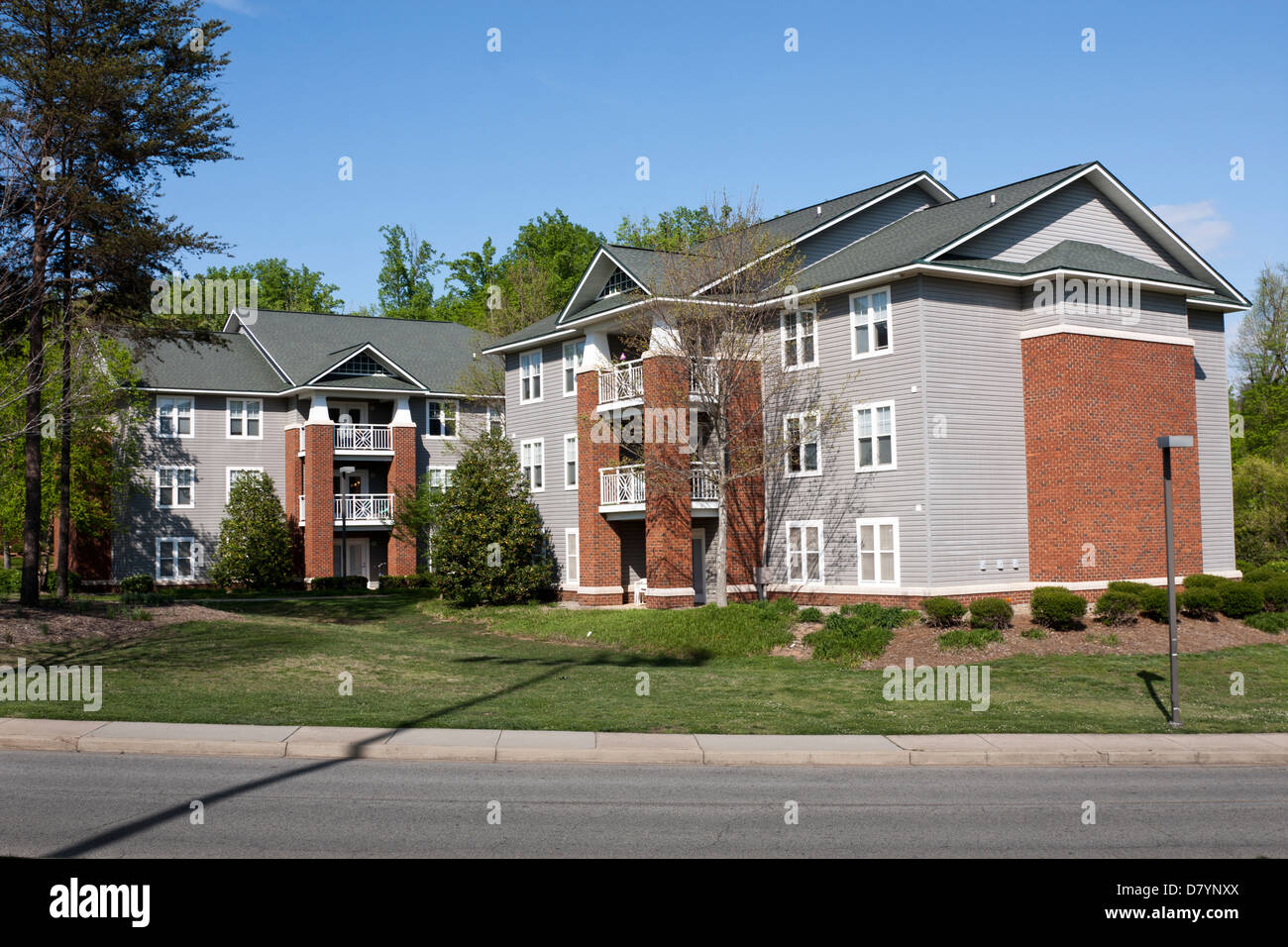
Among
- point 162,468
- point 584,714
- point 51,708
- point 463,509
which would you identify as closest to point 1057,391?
point 584,714

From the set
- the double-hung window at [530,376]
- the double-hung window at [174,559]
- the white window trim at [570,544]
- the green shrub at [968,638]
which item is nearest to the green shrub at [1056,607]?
the green shrub at [968,638]

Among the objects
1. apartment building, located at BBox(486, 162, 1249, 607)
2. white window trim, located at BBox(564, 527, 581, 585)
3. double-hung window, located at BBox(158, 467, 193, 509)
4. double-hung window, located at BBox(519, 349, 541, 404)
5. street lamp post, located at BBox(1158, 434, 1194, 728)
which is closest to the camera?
street lamp post, located at BBox(1158, 434, 1194, 728)

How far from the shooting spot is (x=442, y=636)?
29438 mm

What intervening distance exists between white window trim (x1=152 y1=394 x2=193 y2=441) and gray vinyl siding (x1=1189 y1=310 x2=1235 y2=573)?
130 feet

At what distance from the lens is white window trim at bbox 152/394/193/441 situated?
4722 centimetres

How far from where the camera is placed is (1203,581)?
26500 mm

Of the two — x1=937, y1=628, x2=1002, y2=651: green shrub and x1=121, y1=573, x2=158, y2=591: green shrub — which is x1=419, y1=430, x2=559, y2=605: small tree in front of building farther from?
x1=937, y1=628, x2=1002, y2=651: green shrub

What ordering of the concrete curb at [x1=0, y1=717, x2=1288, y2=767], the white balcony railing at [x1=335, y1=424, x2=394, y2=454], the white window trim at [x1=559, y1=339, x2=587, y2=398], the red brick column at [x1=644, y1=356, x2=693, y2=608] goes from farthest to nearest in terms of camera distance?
the white balcony railing at [x1=335, y1=424, x2=394, y2=454] < the white window trim at [x1=559, y1=339, x2=587, y2=398] < the red brick column at [x1=644, y1=356, x2=693, y2=608] < the concrete curb at [x1=0, y1=717, x2=1288, y2=767]

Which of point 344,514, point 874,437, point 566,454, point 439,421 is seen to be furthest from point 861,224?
point 439,421

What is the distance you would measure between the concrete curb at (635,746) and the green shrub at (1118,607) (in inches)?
354

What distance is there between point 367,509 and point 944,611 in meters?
30.9

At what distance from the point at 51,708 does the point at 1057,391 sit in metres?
23.0

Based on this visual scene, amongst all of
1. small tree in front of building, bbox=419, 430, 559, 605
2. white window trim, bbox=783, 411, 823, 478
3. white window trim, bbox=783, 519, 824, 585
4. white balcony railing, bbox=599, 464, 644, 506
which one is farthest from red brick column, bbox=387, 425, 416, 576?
white window trim, bbox=783, 519, 824, 585

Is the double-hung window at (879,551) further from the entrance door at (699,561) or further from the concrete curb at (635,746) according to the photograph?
the concrete curb at (635,746)
